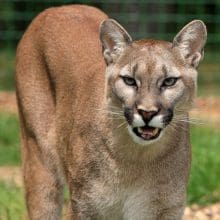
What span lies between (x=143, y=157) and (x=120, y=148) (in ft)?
0.45

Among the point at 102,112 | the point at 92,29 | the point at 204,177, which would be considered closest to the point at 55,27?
the point at 92,29

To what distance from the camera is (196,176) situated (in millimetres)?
7797

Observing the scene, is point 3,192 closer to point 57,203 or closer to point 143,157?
point 57,203

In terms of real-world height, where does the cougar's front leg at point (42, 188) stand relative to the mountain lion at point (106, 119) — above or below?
below

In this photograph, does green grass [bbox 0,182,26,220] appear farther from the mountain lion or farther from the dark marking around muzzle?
the dark marking around muzzle

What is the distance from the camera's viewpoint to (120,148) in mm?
5648

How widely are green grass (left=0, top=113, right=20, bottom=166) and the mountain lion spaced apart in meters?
2.72

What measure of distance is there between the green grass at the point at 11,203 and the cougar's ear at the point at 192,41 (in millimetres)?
1870

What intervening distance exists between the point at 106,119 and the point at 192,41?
2.14 ft

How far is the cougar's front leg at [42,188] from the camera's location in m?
6.21

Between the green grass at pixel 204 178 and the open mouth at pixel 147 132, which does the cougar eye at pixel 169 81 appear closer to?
the open mouth at pixel 147 132

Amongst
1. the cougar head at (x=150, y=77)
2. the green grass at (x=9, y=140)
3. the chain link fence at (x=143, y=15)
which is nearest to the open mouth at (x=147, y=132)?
the cougar head at (x=150, y=77)

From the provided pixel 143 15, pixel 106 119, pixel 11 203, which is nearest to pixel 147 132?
pixel 106 119

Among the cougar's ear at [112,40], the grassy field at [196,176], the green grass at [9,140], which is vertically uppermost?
the cougar's ear at [112,40]
